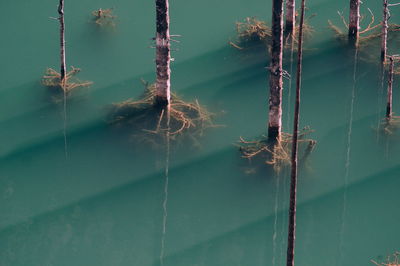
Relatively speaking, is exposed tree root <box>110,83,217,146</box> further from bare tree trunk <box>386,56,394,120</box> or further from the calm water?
bare tree trunk <box>386,56,394,120</box>

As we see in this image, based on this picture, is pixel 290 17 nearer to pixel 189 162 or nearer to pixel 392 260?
pixel 189 162

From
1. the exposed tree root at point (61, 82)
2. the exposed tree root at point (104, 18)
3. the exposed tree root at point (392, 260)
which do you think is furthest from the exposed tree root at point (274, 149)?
the exposed tree root at point (104, 18)

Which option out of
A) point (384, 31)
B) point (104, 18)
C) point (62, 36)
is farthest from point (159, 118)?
point (384, 31)

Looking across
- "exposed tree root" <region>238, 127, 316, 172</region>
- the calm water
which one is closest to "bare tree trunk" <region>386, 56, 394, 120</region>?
the calm water

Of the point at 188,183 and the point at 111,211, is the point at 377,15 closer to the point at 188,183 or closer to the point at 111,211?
the point at 188,183

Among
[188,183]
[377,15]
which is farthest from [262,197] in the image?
[377,15]

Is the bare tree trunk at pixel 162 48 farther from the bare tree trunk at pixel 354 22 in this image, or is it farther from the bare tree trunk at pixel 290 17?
the bare tree trunk at pixel 354 22
